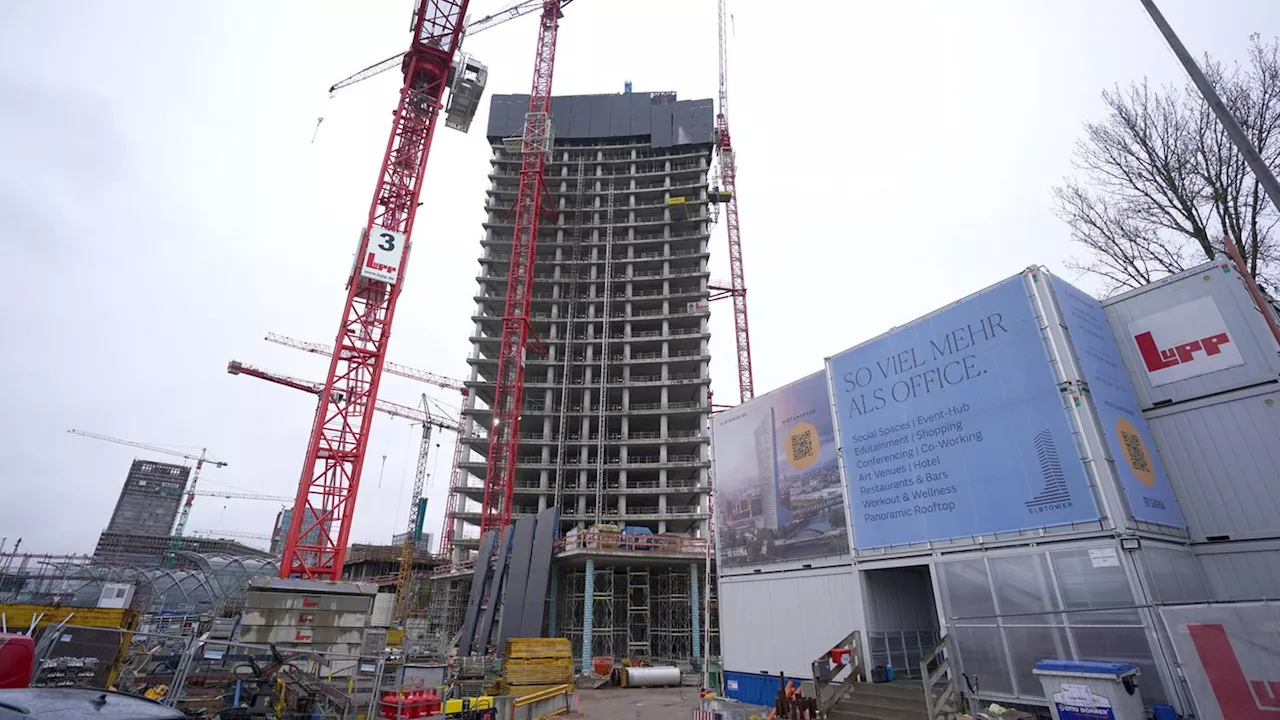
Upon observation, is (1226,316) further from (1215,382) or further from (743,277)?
(743,277)

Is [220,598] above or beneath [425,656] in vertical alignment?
above

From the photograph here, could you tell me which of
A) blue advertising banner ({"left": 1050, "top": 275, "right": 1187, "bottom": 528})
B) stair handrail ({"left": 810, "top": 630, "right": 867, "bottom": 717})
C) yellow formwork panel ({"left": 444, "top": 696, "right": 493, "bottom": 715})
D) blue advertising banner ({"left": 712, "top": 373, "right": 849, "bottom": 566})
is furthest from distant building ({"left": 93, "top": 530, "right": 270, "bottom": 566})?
blue advertising banner ({"left": 1050, "top": 275, "right": 1187, "bottom": 528})

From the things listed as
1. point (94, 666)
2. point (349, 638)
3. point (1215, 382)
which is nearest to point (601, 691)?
point (349, 638)

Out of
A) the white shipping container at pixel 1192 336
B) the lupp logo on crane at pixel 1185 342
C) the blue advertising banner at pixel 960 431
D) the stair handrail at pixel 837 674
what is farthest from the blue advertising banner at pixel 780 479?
the lupp logo on crane at pixel 1185 342

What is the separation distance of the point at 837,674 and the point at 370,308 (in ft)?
106

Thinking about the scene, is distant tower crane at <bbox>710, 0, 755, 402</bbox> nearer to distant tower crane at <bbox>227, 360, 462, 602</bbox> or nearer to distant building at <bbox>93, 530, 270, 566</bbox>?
distant tower crane at <bbox>227, 360, 462, 602</bbox>

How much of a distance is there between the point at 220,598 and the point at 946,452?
64371 millimetres

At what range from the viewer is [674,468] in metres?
57.7

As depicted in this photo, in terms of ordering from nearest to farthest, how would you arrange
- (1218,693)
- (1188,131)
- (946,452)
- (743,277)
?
1. (1218,693)
2. (946,452)
3. (1188,131)
4. (743,277)

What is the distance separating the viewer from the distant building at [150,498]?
158m

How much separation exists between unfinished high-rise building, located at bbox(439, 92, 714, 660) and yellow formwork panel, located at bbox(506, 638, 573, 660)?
18.6m

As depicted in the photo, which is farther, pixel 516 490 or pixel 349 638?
pixel 516 490

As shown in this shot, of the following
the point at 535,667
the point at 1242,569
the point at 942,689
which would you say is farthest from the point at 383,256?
the point at 1242,569

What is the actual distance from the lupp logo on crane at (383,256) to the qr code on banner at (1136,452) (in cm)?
3451
